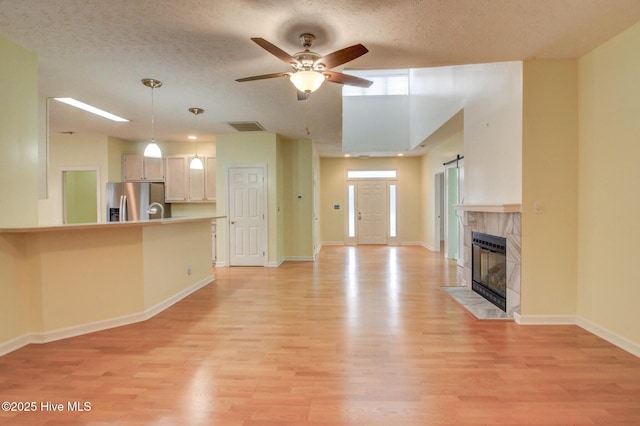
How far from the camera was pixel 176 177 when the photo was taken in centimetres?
679

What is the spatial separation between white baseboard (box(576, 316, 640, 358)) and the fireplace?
2.20ft

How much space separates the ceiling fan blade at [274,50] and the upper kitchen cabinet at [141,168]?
526 centimetres

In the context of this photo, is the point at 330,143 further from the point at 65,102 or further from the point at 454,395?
the point at 454,395

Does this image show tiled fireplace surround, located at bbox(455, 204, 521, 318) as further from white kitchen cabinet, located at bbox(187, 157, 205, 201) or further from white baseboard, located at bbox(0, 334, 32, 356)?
white kitchen cabinet, located at bbox(187, 157, 205, 201)

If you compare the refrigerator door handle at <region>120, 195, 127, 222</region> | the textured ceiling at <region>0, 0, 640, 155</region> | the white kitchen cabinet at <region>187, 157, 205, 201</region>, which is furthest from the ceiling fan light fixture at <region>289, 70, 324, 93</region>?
the refrigerator door handle at <region>120, 195, 127, 222</region>

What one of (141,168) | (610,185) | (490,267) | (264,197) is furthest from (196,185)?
(610,185)

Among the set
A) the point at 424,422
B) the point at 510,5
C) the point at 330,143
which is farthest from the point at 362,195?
the point at 424,422

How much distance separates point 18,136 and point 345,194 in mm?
7844

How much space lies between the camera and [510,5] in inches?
88.4

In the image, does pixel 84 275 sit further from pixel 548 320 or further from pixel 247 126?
pixel 548 320

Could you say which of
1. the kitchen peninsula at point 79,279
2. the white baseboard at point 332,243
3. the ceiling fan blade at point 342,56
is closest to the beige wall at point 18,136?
the kitchen peninsula at point 79,279

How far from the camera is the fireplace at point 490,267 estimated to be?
3.59 metres

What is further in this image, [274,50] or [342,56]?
[342,56]

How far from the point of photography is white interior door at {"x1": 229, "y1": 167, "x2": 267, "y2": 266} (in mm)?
6395
